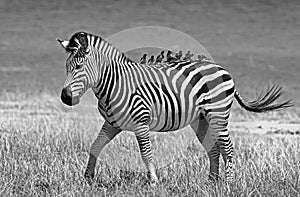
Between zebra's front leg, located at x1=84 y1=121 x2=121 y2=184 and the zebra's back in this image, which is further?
zebra's front leg, located at x1=84 y1=121 x2=121 y2=184

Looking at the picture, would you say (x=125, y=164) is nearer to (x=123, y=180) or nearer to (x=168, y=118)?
(x=123, y=180)

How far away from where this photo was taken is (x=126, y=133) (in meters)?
9.59

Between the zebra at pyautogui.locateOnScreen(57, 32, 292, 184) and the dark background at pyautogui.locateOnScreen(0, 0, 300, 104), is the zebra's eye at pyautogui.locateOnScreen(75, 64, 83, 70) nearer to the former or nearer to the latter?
the zebra at pyautogui.locateOnScreen(57, 32, 292, 184)

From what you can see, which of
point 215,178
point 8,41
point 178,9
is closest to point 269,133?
point 215,178

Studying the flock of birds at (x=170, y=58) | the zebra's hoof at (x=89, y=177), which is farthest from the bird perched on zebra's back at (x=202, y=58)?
the zebra's hoof at (x=89, y=177)

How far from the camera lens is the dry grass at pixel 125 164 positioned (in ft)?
21.1

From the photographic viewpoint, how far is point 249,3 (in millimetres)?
30938

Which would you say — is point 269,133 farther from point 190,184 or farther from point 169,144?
point 190,184

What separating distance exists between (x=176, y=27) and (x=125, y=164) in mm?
20048

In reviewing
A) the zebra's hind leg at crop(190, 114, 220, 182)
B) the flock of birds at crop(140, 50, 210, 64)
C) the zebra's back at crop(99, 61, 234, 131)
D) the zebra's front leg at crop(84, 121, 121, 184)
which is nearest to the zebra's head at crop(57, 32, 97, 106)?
the zebra's back at crop(99, 61, 234, 131)

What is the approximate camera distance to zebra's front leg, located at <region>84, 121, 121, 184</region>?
662 cm

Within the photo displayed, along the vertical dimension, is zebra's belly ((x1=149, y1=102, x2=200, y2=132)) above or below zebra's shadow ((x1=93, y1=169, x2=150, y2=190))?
above

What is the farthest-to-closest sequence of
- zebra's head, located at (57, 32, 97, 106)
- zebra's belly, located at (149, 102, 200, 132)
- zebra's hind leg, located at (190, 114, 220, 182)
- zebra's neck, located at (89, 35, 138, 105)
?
zebra's hind leg, located at (190, 114, 220, 182) < zebra's belly, located at (149, 102, 200, 132) < zebra's neck, located at (89, 35, 138, 105) < zebra's head, located at (57, 32, 97, 106)

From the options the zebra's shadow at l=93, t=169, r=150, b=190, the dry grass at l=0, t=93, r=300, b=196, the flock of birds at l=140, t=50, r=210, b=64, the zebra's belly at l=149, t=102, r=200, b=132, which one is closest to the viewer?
the dry grass at l=0, t=93, r=300, b=196
